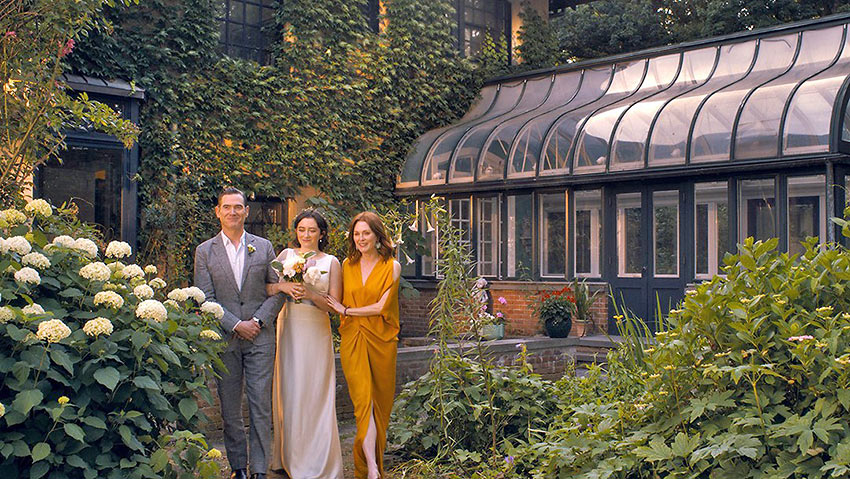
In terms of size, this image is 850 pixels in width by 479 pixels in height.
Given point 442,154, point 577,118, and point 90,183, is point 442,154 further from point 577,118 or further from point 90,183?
point 90,183

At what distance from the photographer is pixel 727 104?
11516 mm

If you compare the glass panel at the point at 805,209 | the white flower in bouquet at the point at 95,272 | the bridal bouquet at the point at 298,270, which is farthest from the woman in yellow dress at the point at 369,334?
the glass panel at the point at 805,209

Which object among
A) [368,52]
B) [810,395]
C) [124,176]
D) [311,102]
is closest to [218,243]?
[810,395]

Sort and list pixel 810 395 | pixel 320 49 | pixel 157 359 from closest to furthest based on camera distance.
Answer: pixel 157 359, pixel 810 395, pixel 320 49

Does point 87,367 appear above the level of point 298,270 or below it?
below

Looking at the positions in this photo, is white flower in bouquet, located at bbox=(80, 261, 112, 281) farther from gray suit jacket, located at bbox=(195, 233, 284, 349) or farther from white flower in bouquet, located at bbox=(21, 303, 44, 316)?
gray suit jacket, located at bbox=(195, 233, 284, 349)

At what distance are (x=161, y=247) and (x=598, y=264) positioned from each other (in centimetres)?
617

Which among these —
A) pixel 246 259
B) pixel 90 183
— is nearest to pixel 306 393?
pixel 246 259

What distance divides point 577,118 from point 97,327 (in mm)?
10730

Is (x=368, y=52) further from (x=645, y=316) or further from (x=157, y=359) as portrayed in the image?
(x=157, y=359)

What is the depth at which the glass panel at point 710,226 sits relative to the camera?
11406mm

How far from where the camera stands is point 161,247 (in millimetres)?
10680

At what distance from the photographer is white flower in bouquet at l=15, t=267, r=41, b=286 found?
9.91 ft

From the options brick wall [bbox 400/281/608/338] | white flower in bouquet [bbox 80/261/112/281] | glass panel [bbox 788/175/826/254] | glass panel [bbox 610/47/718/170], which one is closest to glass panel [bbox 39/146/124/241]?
brick wall [bbox 400/281/608/338]
